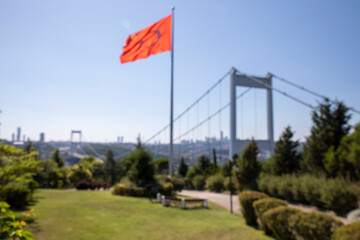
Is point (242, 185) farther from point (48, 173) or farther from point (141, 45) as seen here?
point (48, 173)

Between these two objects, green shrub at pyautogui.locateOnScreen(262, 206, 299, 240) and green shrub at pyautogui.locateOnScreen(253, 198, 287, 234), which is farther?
green shrub at pyautogui.locateOnScreen(253, 198, 287, 234)

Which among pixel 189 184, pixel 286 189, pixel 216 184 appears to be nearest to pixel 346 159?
pixel 286 189

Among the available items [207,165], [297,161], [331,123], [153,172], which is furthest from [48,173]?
[331,123]

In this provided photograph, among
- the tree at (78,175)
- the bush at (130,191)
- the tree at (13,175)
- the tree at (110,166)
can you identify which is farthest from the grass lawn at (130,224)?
the tree at (110,166)

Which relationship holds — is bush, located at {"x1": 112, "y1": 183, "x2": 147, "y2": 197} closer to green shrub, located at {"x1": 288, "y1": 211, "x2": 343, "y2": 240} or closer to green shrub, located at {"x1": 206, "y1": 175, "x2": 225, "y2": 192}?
green shrub, located at {"x1": 206, "y1": 175, "x2": 225, "y2": 192}

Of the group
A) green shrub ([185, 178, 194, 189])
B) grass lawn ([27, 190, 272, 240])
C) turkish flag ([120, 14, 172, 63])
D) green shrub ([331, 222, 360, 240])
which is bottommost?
green shrub ([185, 178, 194, 189])

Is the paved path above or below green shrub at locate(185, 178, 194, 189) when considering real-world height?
above

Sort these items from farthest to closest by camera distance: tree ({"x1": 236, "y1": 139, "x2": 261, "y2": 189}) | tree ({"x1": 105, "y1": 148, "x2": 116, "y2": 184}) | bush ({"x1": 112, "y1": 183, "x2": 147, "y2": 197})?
tree ({"x1": 105, "y1": 148, "x2": 116, "y2": 184}), tree ({"x1": 236, "y1": 139, "x2": 261, "y2": 189}), bush ({"x1": 112, "y1": 183, "x2": 147, "y2": 197})

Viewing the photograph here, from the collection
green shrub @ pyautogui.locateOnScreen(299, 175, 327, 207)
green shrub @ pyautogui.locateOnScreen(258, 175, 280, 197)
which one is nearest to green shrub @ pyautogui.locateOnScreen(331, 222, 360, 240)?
green shrub @ pyautogui.locateOnScreen(299, 175, 327, 207)
